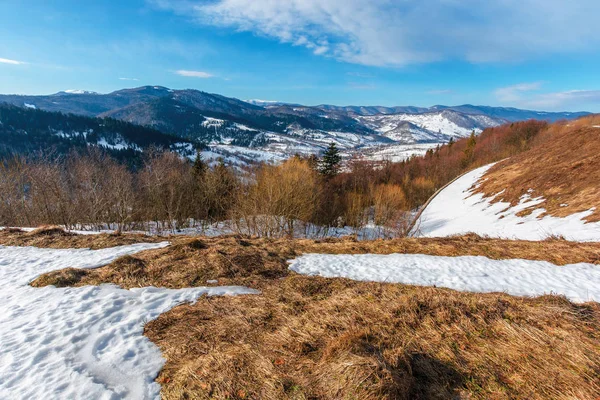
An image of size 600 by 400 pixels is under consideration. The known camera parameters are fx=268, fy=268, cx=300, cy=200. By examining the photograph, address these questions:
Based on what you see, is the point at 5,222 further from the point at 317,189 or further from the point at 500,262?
the point at 500,262

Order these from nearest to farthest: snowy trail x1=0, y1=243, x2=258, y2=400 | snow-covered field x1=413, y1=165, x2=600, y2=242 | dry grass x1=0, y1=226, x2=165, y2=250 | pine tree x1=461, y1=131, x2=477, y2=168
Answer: snowy trail x1=0, y1=243, x2=258, y2=400 → dry grass x1=0, y1=226, x2=165, y2=250 → snow-covered field x1=413, y1=165, x2=600, y2=242 → pine tree x1=461, y1=131, x2=477, y2=168

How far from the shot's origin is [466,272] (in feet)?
24.8

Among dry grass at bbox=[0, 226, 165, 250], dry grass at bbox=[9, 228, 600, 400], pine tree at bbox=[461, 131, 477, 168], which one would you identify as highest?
pine tree at bbox=[461, 131, 477, 168]

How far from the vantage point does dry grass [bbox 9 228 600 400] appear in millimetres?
2975

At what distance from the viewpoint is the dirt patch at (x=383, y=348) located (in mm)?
2963

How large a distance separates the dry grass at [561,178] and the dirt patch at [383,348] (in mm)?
13161

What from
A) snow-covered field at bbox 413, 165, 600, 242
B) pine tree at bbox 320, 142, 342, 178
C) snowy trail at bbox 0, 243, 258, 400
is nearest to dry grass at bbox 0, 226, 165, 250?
snowy trail at bbox 0, 243, 258, 400

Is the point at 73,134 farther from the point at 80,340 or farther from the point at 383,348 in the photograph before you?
the point at 383,348

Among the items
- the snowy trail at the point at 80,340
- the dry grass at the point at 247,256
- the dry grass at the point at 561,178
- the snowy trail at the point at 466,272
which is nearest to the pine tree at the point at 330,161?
the dry grass at the point at 561,178

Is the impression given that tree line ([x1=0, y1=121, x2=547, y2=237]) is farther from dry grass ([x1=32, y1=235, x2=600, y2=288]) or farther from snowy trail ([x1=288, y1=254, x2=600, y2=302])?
snowy trail ([x1=288, y1=254, x2=600, y2=302])

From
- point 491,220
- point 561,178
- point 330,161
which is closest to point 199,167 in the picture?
point 330,161

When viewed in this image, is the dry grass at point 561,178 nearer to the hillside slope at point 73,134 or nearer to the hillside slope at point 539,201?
the hillside slope at point 539,201

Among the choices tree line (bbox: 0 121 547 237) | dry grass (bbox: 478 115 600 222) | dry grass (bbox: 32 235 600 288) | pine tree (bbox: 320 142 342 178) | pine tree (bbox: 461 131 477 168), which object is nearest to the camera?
dry grass (bbox: 32 235 600 288)

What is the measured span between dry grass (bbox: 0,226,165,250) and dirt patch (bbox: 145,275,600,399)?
284 inches
